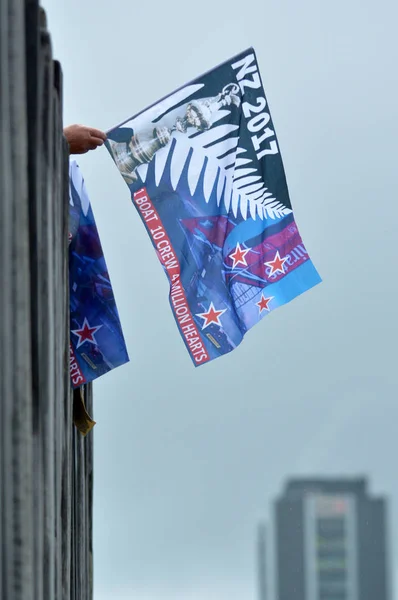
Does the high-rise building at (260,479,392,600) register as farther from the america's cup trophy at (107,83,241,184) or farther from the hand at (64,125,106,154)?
the hand at (64,125,106,154)

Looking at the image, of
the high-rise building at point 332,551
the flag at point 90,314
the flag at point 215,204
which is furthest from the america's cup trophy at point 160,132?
the high-rise building at point 332,551

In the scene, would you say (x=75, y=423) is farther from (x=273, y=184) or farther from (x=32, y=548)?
(x=32, y=548)

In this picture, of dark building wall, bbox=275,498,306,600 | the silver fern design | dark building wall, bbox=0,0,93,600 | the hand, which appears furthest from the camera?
dark building wall, bbox=275,498,306,600

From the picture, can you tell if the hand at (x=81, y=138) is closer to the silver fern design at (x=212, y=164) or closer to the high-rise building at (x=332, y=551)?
the silver fern design at (x=212, y=164)

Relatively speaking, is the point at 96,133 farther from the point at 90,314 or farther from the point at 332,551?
the point at 332,551

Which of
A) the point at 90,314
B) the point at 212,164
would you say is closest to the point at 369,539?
the point at 212,164

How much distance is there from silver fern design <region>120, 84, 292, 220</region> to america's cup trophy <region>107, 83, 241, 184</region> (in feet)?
0.08

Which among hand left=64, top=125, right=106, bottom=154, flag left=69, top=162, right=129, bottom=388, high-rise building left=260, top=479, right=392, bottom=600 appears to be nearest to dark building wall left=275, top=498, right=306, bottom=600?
high-rise building left=260, top=479, right=392, bottom=600

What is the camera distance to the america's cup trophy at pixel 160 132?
11672 mm

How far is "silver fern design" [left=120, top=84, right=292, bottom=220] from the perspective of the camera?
1163 centimetres

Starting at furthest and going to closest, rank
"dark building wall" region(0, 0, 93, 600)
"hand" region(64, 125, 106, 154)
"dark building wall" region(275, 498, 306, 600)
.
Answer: "dark building wall" region(275, 498, 306, 600) < "hand" region(64, 125, 106, 154) < "dark building wall" region(0, 0, 93, 600)

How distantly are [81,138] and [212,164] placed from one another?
1.62m

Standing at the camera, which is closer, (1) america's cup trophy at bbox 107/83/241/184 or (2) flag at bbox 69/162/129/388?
(2) flag at bbox 69/162/129/388

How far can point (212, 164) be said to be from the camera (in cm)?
1175
